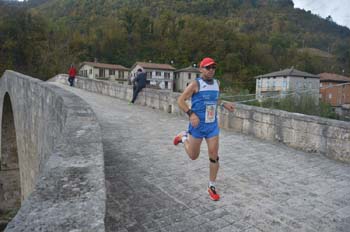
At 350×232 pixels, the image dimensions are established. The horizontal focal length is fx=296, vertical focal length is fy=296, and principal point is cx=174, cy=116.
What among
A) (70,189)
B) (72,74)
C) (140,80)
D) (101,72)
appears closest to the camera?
(70,189)

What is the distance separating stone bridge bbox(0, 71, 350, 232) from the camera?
2020 mm

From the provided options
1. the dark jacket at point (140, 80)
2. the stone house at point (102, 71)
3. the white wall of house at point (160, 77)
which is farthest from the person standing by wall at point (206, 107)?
the white wall of house at point (160, 77)

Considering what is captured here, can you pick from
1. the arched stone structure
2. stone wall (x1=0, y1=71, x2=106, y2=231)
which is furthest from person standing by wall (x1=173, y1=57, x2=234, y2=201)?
the arched stone structure

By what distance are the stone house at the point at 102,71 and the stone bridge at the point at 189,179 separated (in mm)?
46971

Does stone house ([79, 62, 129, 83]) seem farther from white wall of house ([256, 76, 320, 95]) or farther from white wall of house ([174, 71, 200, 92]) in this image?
white wall of house ([256, 76, 320, 95])

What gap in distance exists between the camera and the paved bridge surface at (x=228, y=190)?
2.89m

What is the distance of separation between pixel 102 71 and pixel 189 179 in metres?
52.3

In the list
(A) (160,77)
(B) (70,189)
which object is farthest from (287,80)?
(B) (70,189)

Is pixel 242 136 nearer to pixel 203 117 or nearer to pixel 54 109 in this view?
pixel 203 117

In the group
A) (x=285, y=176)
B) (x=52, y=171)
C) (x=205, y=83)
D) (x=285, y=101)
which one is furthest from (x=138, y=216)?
(x=285, y=101)

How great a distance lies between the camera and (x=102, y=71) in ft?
177

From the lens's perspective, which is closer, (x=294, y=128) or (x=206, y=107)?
(x=206, y=107)

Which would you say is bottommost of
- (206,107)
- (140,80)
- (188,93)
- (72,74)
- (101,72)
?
(206,107)

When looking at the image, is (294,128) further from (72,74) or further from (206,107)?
(72,74)
